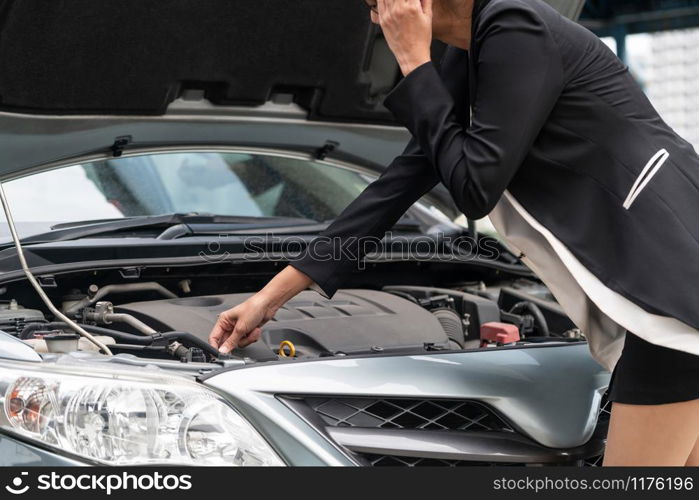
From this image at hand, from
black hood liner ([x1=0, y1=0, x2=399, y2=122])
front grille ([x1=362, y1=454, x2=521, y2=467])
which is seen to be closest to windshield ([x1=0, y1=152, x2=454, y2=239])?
black hood liner ([x1=0, y1=0, x2=399, y2=122])

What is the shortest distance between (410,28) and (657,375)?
0.76 m

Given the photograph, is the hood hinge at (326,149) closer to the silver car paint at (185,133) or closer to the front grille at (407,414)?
the silver car paint at (185,133)

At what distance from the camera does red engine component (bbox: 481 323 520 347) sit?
251 cm

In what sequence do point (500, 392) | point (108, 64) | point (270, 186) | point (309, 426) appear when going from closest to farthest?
point (309, 426)
point (500, 392)
point (108, 64)
point (270, 186)

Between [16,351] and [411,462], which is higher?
[16,351]

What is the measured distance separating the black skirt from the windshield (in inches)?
69.2

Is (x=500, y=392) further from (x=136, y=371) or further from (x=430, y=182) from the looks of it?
(x=136, y=371)

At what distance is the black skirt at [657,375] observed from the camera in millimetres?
1565

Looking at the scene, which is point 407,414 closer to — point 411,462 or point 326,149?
point 411,462

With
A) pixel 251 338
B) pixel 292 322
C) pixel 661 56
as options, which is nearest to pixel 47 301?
pixel 251 338

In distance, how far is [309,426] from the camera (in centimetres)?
169

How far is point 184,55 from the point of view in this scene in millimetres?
2805
